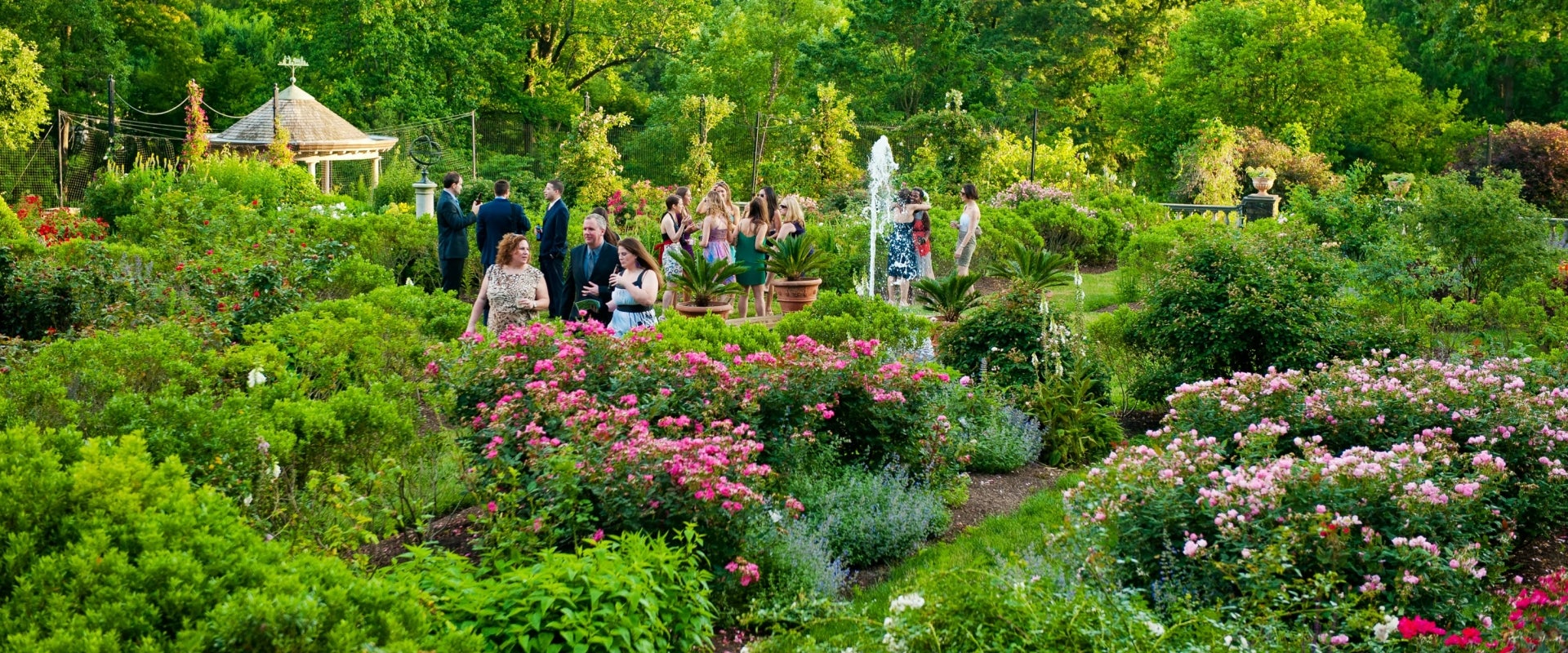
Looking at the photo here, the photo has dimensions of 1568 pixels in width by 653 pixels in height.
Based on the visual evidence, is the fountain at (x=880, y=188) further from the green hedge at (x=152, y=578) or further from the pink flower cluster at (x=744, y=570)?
the green hedge at (x=152, y=578)

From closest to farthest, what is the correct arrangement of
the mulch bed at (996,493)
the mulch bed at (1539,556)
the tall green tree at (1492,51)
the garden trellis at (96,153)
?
the mulch bed at (1539,556) → the mulch bed at (996,493) → the garden trellis at (96,153) → the tall green tree at (1492,51)

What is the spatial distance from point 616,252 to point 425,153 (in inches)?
856

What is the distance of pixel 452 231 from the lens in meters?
11.1

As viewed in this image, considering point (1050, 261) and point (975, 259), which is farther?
point (975, 259)

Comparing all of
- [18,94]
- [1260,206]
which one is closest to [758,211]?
[1260,206]

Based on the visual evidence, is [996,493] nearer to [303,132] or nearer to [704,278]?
[704,278]

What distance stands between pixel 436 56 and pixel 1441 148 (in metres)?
25.3

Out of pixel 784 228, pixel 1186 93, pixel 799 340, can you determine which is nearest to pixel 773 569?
pixel 799 340

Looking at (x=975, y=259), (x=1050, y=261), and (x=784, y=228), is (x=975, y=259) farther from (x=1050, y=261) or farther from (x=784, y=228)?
(x=1050, y=261)

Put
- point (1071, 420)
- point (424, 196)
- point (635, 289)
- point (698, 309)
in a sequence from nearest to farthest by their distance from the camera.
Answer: point (1071, 420) → point (635, 289) → point (698, 309) → point (424, 196)

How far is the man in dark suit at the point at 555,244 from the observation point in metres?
10.5

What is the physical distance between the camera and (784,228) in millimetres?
11789

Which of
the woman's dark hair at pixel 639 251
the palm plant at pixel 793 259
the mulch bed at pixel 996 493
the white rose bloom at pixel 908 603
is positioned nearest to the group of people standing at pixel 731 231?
the palm plant at pixel 793 259

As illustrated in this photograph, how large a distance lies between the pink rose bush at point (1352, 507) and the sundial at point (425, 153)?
39.3 feet
